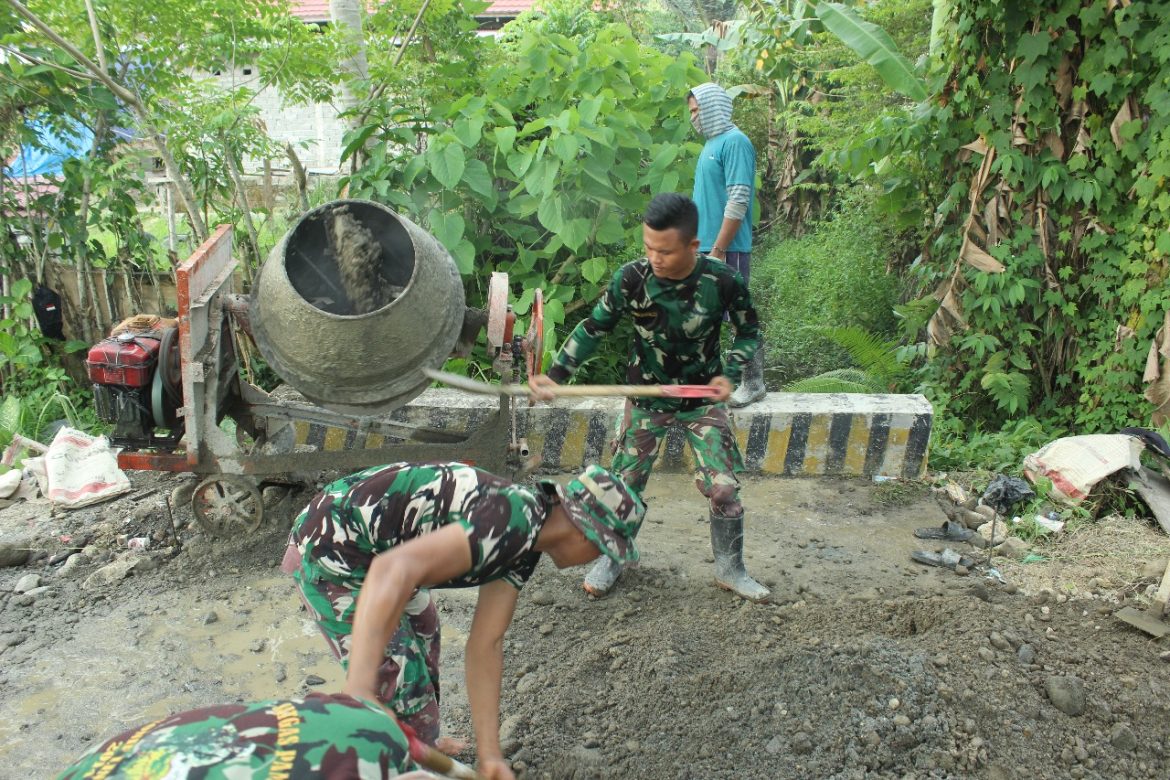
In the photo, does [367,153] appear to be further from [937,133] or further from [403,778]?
[403,778]

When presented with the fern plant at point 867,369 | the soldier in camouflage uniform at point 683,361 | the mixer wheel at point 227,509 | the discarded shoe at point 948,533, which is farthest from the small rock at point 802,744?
the fern plant at point 867,369

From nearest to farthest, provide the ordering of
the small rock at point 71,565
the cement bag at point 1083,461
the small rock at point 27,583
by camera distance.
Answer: the small rock at point 27,583 → the small rock at point 71,565 → the cement bag at point 1083,461

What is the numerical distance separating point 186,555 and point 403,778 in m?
2.92

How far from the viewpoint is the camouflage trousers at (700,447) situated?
3418mm

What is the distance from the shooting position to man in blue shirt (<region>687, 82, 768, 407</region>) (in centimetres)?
448

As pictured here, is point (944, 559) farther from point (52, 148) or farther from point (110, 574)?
point (52, 148)

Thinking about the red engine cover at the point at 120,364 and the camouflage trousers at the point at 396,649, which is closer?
the camouflage trousers at the point at 396,649

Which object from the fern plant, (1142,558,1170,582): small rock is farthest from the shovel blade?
the fern plant

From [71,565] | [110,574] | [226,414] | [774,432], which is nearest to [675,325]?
[774,432]

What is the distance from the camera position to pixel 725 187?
4.65 meters

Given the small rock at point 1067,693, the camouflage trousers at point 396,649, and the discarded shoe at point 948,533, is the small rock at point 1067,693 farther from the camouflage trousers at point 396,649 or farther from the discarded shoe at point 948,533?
the camouflage trousers at point 396,649

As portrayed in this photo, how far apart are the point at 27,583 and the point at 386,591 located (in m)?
2.74

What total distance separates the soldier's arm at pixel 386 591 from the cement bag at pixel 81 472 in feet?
10.5

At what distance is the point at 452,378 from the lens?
3.09 metres
